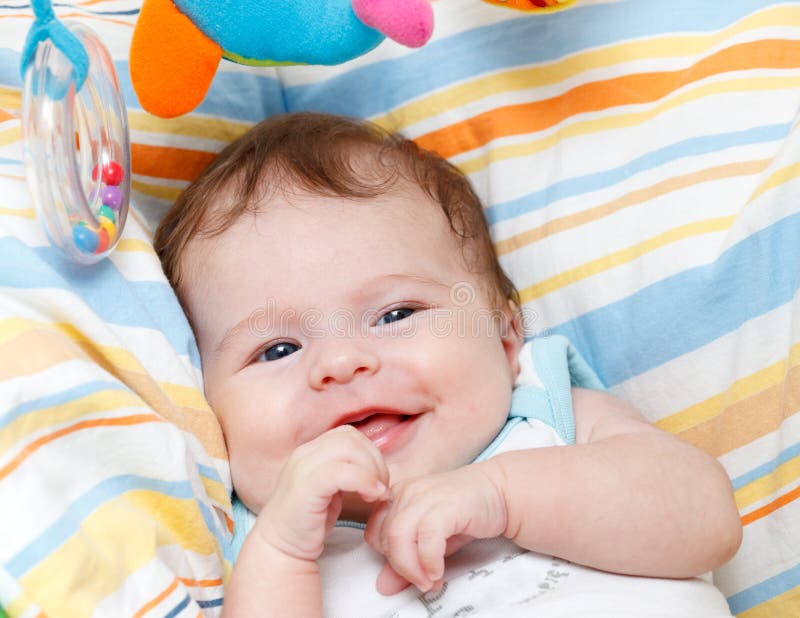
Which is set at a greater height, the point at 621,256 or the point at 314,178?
the point at 314,178

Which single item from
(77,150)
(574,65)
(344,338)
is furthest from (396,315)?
(574,65)

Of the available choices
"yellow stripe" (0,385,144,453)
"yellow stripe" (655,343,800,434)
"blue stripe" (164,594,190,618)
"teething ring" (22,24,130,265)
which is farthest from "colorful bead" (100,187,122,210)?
"yellow stripe" (655,343,800,434)

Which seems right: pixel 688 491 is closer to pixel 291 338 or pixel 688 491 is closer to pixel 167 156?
pixel 291 338

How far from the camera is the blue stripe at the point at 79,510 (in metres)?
0.82

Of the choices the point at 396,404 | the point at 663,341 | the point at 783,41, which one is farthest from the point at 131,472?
the point at 783,41

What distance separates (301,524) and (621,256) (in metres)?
0.61

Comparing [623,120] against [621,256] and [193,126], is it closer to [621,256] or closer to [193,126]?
[621,256]

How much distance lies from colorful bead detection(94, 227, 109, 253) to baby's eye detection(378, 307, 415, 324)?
332 millimetres

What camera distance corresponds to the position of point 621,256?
1.33m

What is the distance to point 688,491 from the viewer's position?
1051 mm

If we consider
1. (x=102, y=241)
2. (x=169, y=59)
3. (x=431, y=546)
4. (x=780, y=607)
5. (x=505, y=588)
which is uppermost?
(x=169, y=59)

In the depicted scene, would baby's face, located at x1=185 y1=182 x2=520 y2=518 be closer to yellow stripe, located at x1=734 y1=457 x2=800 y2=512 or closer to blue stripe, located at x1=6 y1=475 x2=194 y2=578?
blue stripe, located at x1=6 y1=475 x2=194 y2=578

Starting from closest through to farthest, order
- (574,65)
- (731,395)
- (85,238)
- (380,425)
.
→ (85,238), (380,425), (731,395), (574,65)

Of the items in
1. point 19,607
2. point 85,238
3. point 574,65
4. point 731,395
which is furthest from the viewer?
point 574,65
